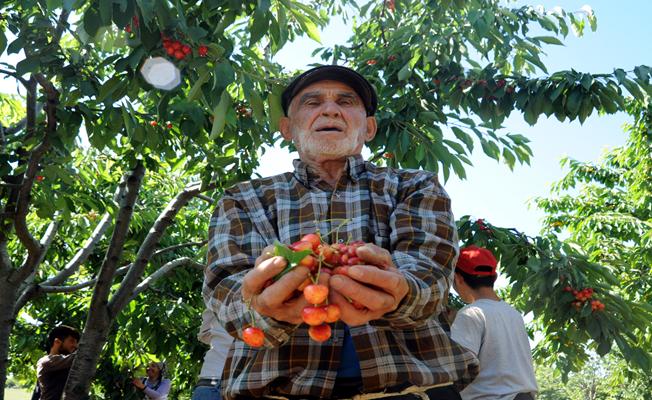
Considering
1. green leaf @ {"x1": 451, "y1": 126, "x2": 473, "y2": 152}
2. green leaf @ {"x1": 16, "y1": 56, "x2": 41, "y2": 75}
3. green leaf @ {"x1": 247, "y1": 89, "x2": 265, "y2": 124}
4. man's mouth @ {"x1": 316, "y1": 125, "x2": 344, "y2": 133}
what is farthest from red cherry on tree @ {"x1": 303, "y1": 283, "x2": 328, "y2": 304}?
green leaf @ {"x1": 451, "y1": 126, "x2": 473, "y2": 152}

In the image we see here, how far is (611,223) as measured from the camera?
11.6 metres

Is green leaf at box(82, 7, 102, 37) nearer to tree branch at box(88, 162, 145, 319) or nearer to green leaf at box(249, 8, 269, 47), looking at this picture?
green leaf at box(249, 8, 269, 47)

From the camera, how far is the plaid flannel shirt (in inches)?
55.4

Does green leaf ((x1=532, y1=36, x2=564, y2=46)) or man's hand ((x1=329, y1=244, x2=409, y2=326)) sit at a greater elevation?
green leaf ((x1=532, y1=36, x2=564, y2=46))

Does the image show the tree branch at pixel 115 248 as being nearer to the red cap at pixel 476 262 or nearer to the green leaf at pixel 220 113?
the green leaf at pixel 220 113

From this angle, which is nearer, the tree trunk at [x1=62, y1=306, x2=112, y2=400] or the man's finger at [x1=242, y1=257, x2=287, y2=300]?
the man's finger at [x1=242, y1=257, x2=287, y2=300]

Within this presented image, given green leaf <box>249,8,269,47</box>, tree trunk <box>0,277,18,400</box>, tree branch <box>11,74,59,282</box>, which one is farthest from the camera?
tree trunk <box>0,277,18,400</box>

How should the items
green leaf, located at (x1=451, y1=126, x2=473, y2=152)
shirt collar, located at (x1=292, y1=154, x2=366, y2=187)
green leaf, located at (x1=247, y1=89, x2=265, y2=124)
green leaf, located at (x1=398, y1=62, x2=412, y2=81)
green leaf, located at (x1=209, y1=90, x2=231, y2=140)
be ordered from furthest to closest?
1. green leaf, located at (x1=398, y1=62, x2=412, y2=81)
2. green leaf, located at (x1=451, y1=126, x2=473, y2=152)
3. green leaf, located at (x1=247, y1=89, x2=265, y2=124)
4. green leaf, located at (x1=209, y1=90, x2=231, y2=140)
5. shirt collar, located at (x1=292, y1=154, x2=366, y2=187)

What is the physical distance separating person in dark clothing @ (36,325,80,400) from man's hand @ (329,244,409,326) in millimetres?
5386

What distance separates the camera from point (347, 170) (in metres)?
1.78

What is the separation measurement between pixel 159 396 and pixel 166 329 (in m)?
1.33

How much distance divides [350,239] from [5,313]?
4.95 meters

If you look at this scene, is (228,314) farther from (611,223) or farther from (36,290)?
(611,223)

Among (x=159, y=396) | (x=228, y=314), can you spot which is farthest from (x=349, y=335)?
(x=159, y=396)
